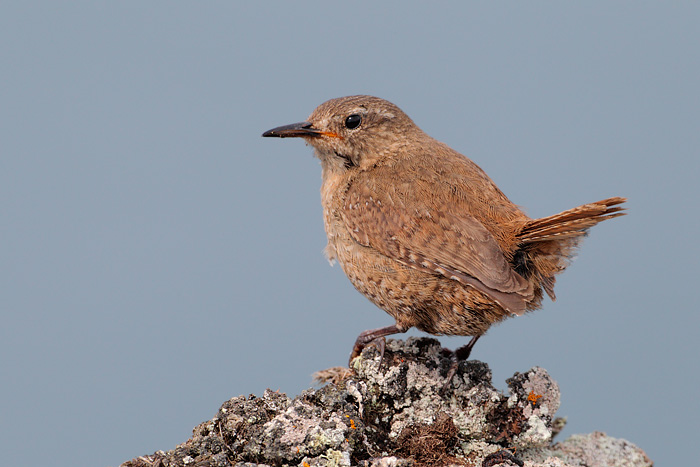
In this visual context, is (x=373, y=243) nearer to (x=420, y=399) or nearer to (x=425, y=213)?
(x=425, y=213)

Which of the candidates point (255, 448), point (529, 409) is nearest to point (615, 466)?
point (529, 409)

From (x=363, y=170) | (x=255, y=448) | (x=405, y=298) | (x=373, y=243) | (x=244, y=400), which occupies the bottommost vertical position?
(x=255, y=448)

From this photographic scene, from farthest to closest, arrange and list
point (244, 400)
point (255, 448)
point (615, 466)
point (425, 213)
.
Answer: point (615, 466)
point (425, 213)
point (244, 400)
point (255, 448)

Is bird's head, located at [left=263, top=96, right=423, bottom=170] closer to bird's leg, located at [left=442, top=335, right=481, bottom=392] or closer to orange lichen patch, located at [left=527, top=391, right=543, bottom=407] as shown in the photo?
bird's leg, located at [left=442, top=335, right=481, bottom=392]

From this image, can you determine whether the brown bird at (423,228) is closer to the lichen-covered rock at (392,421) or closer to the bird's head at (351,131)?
the bird's head at (351,131)

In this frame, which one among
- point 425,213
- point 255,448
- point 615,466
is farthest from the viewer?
point 615,466

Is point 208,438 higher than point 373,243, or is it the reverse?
point 373,243

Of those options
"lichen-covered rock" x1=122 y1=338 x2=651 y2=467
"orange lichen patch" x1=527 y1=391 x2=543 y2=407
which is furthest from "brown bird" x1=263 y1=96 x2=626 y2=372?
"orange lichen patch" x1=527 y1=391 x2=543 y2=407

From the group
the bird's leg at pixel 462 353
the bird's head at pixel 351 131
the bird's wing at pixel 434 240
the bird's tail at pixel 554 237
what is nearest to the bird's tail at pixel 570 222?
the bird's tail at pixel 554 237
